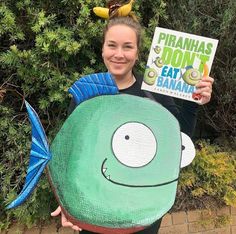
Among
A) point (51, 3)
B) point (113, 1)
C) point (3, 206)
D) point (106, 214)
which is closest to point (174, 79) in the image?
point (113, 1)

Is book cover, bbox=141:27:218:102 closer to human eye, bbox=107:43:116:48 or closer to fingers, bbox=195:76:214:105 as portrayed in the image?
fingers, bbox=195:76:214:105

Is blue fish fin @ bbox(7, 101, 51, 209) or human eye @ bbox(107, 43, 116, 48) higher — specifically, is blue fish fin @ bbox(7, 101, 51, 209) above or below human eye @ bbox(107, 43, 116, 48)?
below

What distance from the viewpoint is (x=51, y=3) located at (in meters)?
2.63

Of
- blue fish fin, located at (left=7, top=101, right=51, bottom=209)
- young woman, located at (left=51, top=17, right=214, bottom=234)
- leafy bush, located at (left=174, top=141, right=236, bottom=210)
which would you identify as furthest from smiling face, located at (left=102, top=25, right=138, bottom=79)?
leafy bush, located at (left=174, top=141, right=236, bottom=210)

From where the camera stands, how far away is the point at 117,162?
160 centimetres

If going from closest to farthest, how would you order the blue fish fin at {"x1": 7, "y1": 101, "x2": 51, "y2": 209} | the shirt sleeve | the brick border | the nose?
the blue fish fin at {"x1": 7, "y1": 101, "x2": 51, "y2": 209}
the nose
the shirt sleeve
the brick border

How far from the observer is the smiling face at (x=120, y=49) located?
169 cm

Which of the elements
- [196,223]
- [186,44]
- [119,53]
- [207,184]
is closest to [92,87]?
[119,53]

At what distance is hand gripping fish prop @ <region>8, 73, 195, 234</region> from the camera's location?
157cm

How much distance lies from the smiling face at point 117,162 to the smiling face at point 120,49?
Result: 13 centimetres

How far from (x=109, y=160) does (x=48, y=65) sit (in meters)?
1.06

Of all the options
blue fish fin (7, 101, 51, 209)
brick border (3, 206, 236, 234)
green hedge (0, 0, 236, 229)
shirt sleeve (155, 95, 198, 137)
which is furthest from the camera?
brick border (3, 206, 236, 234)

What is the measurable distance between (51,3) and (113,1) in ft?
2.89

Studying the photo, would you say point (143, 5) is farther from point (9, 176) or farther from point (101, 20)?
point (9, 176)
